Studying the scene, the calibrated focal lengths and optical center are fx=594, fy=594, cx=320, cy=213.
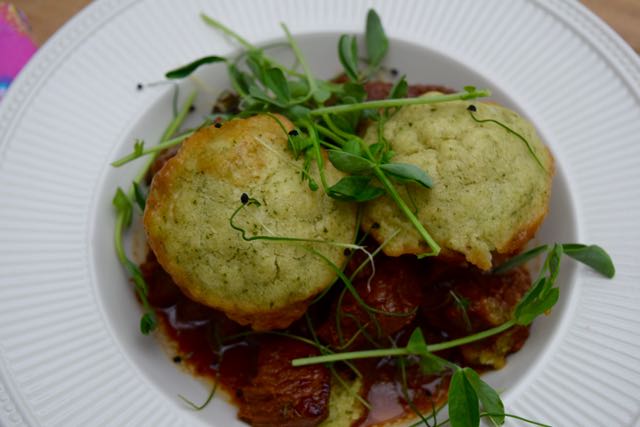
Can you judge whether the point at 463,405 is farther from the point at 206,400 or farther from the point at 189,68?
the point at 189,68

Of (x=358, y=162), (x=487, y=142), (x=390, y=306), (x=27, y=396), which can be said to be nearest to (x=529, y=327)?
(x=390, y=306)

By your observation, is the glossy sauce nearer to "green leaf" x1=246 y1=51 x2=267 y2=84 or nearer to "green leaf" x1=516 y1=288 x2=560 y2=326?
"green leaf" x1=516 y1=288 x2=560 y2=326

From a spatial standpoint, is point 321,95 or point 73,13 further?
point 73,13

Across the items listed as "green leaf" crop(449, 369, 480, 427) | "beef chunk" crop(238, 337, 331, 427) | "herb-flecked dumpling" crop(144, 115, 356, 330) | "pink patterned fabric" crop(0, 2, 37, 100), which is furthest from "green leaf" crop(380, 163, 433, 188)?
"pink patterned fabric" crop(0, 2, 37, 100)

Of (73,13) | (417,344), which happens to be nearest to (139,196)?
(417,344)

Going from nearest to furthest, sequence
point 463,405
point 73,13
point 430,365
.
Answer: point 463,405, point 430,365, point 73,13

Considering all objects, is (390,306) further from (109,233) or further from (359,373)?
(109,233)

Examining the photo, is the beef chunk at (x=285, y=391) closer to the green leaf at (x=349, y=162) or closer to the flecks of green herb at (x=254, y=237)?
the flecks of green herb at (x=254, y=237)
